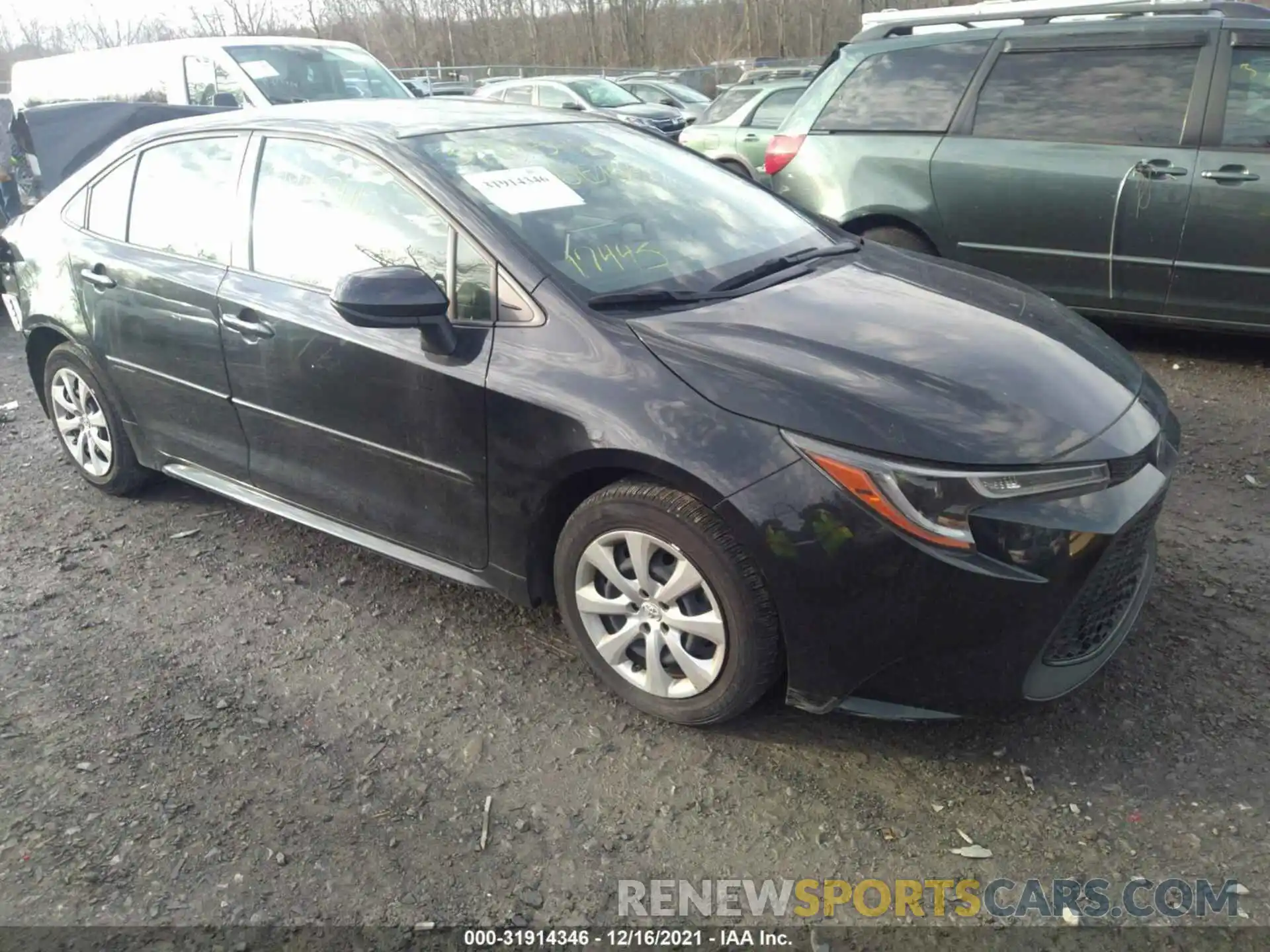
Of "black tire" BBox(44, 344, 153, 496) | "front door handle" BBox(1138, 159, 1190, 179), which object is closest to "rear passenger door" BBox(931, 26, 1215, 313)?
"front door handle" BBox(1138, 159, 1190, 179)

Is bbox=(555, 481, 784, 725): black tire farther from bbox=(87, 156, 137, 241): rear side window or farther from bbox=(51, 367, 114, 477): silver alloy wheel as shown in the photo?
bbox=(51, 367, 114, 477): silver alloy wheel

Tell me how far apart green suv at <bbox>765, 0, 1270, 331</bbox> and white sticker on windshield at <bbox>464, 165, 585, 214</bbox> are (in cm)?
189

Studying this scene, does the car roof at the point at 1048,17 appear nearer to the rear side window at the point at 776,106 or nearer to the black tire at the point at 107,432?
the rear side window at the point at 776,106

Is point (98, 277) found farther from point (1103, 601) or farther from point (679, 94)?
point (679, 94)

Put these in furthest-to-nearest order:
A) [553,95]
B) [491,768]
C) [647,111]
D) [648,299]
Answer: [647,111] → [553,95] → [648,299] → [491,768]

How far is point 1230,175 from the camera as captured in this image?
5004mm

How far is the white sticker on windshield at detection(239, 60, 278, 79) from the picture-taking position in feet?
30.1

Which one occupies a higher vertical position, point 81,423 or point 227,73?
point 227,73

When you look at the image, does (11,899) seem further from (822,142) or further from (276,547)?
(822,142)

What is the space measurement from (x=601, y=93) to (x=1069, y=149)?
1434 cm

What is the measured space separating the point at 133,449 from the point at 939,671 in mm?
3484

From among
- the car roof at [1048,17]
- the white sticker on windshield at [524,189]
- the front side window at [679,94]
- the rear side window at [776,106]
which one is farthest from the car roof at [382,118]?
the front side window at [679,94]

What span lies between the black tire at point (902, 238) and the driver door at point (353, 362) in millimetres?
3584

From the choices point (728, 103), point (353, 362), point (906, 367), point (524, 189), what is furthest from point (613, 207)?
point (728, 103)
